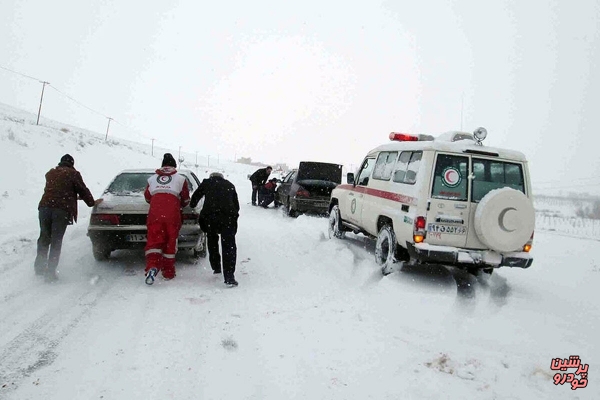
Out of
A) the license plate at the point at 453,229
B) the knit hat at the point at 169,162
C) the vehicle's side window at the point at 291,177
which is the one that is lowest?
the license plate at the point at 453,229

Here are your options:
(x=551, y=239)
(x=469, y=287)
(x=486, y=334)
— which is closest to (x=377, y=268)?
(x=469, y=287)

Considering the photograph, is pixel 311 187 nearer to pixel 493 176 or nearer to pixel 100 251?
pixel 493 176

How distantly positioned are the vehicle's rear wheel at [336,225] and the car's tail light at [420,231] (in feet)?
12.3

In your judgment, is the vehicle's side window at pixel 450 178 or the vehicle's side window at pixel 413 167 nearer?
the vehicle's side window at pixel 450 178

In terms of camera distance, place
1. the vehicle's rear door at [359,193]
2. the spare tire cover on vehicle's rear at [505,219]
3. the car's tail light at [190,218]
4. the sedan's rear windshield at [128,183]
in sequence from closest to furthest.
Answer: the spare tire cover on vehicle's rear at [505,219], the car's tail light at [190,218], the sedan's rear windshield at [128,183], the vehicle's rear door at [359,193]

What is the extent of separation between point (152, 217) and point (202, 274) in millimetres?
1252

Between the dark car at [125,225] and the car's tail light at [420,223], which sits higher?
the car's tail light at [420,223]

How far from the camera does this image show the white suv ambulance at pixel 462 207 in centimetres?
521

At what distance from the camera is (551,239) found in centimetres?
1152

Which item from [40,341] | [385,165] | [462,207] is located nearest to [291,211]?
[385,165]

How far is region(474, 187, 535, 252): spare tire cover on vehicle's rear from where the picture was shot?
5.14 metres

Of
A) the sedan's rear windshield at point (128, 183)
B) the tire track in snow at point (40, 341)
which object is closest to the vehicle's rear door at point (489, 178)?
the tire track in snow at point (40, 341)

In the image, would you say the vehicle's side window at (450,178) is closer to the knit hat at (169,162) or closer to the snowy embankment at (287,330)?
the snowy embankment at (287,330)

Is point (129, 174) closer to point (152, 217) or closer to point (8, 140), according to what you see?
point (152, 217)
